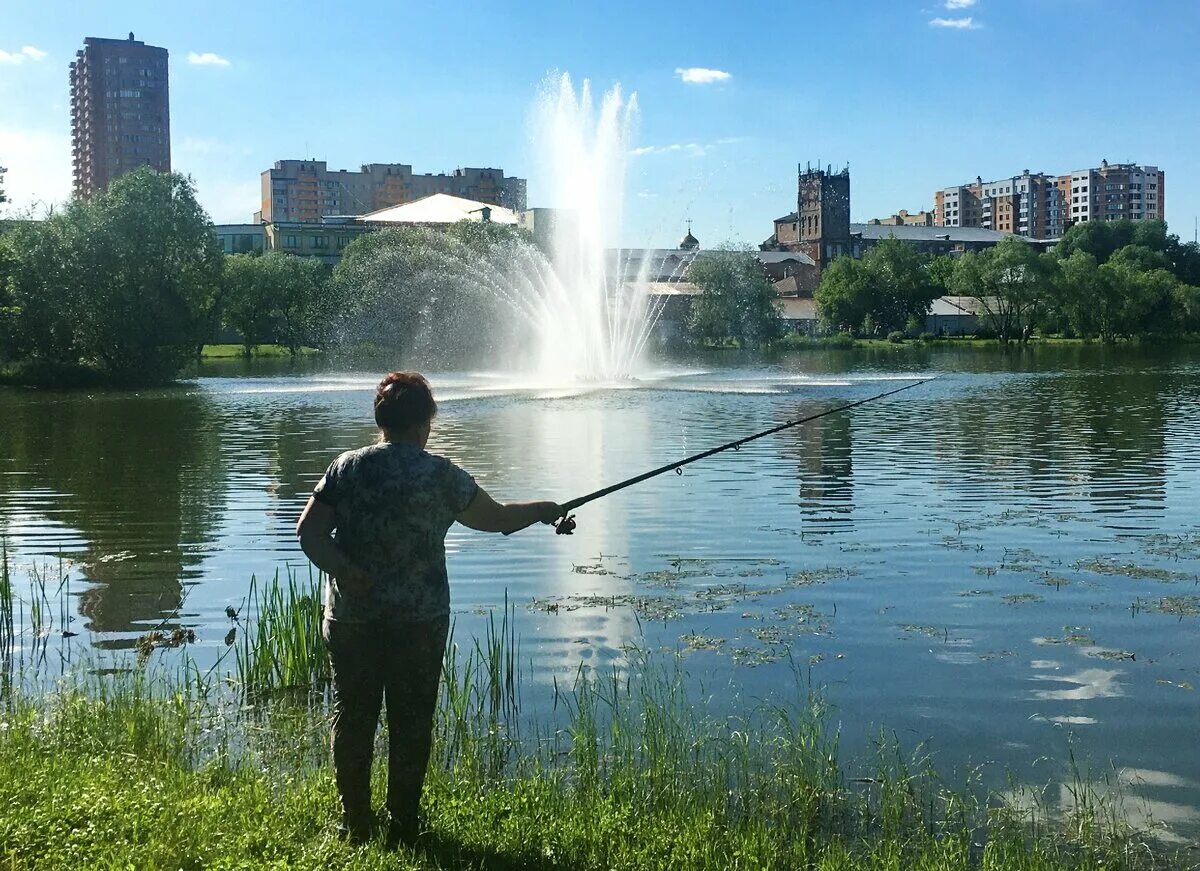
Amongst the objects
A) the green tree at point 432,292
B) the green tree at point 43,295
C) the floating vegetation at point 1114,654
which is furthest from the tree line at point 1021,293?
the floating vegetation at point 1114,654

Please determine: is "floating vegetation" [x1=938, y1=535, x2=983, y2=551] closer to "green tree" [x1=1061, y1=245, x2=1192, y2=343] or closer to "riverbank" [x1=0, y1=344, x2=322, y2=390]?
"riverbank" [x1=0, y1=344, x2=322, y2=390]

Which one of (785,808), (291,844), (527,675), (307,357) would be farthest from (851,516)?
(307,357)

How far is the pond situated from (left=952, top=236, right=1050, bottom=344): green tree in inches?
3678

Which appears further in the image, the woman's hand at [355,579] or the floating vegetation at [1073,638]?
the floating vegetation at [1073,638]

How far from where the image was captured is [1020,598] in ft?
41.8

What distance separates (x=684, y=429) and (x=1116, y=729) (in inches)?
961

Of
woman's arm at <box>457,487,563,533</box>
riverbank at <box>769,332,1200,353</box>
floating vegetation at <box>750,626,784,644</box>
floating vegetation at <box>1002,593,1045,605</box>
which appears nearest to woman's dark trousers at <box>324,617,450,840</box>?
woman's arm at <box>457,487,563,533</box>

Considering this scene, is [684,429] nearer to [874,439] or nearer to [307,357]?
[874,439]

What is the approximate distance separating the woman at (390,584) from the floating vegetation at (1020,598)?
7924 millimetres

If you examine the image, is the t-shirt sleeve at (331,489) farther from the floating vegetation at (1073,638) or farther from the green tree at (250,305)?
the green tree at (250,305)

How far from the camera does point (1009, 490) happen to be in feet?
68.7

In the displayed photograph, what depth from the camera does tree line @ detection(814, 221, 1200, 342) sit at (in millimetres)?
123375

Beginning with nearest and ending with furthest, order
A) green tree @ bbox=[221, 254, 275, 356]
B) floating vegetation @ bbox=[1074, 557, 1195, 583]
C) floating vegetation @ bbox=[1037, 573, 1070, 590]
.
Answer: floating vegetation @ bbox=[1037, 573, 1070, 590] < floating vegetation @ bbox=[1074, 557, 1195, 583] < green tree @ bbox=[221, 254, 275, 356]

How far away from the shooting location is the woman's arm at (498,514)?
6266 millimetres
